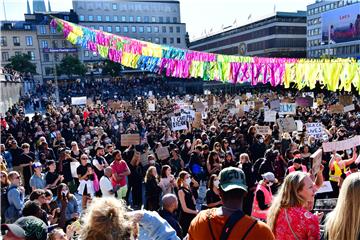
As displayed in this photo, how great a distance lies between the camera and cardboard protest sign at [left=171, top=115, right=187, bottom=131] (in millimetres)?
13070

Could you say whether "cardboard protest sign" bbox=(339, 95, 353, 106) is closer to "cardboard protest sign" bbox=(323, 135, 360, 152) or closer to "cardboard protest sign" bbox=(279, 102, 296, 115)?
"cardboard protest sign" bbox=(279, 102, 296, 115)

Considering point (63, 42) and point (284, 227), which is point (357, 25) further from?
point (284, 227)

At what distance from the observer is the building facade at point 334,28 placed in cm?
6600

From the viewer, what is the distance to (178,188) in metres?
6.35

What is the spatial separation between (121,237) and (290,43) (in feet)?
250

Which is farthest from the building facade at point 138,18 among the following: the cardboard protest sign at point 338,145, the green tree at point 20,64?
the cardboard protest sign at point 338,145

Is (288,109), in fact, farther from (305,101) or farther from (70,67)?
(70,67)

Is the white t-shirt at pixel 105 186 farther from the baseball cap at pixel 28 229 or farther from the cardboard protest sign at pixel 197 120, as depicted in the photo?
the cardboard protest sign at pixel 197 120

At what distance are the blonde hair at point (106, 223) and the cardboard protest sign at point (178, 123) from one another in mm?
10684

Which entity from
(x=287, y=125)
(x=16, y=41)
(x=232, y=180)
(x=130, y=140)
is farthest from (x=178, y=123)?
(x=16, y=41)

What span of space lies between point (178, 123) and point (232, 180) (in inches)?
414

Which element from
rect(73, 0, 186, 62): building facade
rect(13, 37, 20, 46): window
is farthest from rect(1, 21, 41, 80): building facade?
rect(73, 0, 186, 62): building facade

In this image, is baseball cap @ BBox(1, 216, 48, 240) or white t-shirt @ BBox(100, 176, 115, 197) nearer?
baseball cap @ BBox(1, 216, 48, 240)

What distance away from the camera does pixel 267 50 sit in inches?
2832
